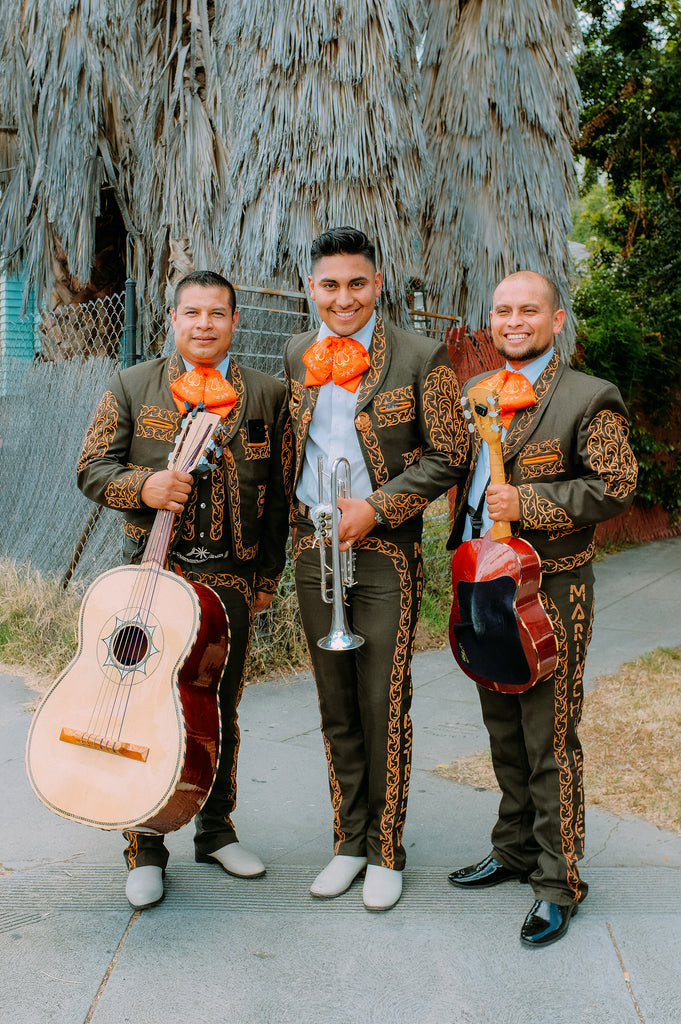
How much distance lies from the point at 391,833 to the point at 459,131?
6.51 meters

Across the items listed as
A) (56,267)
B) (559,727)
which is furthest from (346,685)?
(56,267)

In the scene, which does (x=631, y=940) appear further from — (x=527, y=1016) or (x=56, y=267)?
(x=56, y=267)

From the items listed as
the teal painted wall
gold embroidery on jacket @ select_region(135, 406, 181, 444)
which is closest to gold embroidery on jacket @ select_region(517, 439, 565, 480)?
gold embroidery on jacket @ select_region(135, 406, 181, 444)

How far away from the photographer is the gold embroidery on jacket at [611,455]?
9.78 feet

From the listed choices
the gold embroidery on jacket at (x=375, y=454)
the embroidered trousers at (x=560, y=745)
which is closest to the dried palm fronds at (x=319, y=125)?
the gold embroidery on jacket at (x=375, y=454)

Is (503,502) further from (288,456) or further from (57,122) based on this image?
(57,122)

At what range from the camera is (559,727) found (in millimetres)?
3133

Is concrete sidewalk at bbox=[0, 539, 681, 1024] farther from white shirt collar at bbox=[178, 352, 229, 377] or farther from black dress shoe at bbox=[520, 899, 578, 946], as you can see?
white shirt collar at bbox=[178, 352, 229, 377]

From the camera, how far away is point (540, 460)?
311 cm

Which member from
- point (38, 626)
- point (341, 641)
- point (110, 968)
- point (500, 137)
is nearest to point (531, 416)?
point (341, 641)

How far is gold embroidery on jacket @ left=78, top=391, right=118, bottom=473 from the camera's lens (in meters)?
3.43

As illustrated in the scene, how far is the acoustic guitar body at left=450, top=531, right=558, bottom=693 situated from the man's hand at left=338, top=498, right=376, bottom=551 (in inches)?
13.7

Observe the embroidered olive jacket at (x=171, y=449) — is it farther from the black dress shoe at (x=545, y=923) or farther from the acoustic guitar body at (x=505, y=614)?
the black dress shoe at (x=545, y=923)

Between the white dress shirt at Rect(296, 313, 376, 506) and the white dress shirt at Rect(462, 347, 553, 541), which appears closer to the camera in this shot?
the white dress shirt at Rect(462, 347, 553, 541)
